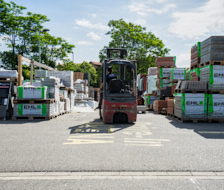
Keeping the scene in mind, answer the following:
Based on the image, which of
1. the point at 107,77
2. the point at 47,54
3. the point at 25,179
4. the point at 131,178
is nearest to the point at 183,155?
the point at 131,178

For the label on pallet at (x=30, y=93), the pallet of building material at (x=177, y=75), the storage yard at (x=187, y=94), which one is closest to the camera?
the storage yard at (x=187, y=94)

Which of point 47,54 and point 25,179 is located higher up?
point 47,54

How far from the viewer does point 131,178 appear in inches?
131

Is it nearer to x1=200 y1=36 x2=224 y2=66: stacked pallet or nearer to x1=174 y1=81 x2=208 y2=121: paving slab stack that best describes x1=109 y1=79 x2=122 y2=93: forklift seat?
x1=174 y1=81 x2=208 y2=121: paving slab stack

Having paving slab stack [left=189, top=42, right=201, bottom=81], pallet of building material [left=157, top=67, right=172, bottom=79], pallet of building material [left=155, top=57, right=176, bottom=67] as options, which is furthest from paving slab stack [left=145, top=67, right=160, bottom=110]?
paving slab stack [left=189, top=42, right=201, bottom=81]

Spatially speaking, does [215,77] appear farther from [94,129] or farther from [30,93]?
[30,93]

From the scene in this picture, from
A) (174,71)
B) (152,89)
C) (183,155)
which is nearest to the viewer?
(183,155)

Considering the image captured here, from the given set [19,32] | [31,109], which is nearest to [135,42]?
[19,32]

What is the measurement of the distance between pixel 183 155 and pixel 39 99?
26.4 ft

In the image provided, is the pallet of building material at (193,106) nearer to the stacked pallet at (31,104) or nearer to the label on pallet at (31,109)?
the stacked pallet at (31,104)

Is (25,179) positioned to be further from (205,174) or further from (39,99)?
(39,99)

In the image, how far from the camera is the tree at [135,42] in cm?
3503

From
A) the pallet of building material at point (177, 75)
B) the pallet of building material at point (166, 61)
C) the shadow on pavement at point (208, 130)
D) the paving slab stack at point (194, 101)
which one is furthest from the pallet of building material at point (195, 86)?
the pallet of building material at point (166, 61)

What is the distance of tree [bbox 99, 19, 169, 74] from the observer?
35031mm
